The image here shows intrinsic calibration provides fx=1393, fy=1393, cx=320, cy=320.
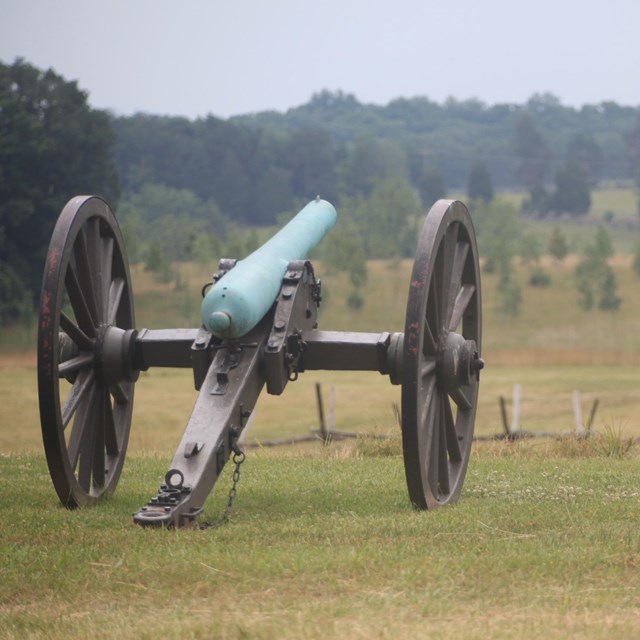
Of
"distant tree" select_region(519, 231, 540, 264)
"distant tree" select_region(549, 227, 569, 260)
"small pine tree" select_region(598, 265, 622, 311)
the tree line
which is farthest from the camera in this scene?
"distant tree" select_region(519, 231, 540, 264)

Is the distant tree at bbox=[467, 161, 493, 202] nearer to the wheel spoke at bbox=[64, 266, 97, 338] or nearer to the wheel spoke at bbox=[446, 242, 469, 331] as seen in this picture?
the wheel spoke at bbox=[446, 242, 469, 331]

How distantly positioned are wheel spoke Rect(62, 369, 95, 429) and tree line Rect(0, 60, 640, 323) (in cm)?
3788

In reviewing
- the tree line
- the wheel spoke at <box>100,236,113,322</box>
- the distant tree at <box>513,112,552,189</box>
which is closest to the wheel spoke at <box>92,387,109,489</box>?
the wheel spoke at <box>100,236,113,322</box>

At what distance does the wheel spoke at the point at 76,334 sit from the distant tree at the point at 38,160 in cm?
3730

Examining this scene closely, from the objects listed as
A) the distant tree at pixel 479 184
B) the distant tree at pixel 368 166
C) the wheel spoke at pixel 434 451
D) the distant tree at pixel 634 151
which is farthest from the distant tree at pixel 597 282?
the distant tree at pixel 634 151

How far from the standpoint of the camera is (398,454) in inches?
490

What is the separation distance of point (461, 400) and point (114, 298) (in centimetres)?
248

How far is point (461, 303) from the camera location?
945 centimetres

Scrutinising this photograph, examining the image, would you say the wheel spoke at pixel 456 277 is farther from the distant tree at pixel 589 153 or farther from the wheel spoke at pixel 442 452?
the distant tree at pixel 589 153

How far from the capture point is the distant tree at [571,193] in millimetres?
134375

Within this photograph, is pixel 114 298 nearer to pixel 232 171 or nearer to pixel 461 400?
pixel 461 400

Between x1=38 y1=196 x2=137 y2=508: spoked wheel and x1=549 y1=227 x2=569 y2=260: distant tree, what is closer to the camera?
x1=38 y1=196 x2=137 y2=508: spoked wheel

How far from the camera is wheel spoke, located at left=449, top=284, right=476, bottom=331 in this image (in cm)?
911

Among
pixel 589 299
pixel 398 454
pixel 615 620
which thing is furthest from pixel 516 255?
pixel 615 620
